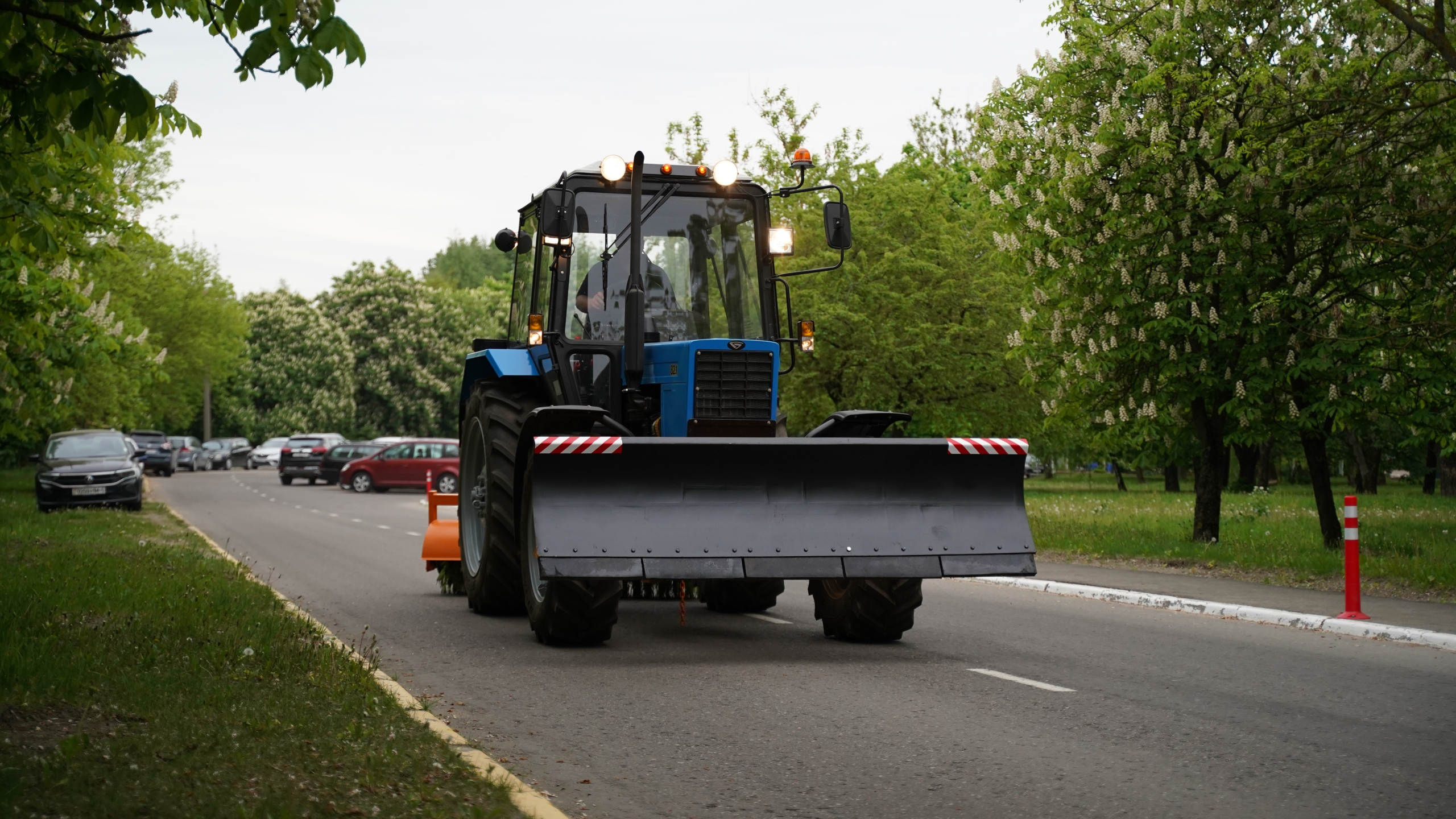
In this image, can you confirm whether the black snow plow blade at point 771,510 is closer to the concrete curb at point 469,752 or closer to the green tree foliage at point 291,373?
the concrete curb at point 469,752

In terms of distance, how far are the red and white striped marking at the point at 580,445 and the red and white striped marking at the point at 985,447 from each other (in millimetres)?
2230

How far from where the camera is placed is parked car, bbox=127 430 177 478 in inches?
2259

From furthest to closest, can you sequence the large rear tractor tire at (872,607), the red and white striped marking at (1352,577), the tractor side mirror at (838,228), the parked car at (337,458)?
the parked car at (337,458) < the red and white striped marking at (1352,577) < the tractor side mirror at (838,228) < the large rear tractor tire at (872,607)

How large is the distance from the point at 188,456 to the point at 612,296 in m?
61.3

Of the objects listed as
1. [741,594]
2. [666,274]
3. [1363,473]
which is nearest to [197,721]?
[666,274]

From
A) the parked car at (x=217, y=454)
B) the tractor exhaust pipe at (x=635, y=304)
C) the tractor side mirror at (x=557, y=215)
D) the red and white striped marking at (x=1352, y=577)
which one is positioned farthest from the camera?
the parked car at (x=217, y=454)

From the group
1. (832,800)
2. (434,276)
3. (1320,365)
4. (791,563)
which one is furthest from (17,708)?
(434,276)

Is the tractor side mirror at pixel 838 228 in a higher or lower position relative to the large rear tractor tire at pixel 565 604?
higher

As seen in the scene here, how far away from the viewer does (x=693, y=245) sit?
11547mm

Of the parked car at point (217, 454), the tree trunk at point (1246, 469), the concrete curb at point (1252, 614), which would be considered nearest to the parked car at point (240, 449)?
the parked car at point (217, 454)

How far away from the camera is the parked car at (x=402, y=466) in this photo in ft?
144

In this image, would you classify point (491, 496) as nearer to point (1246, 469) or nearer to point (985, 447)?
point (985, 447)

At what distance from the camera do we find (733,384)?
10.6m

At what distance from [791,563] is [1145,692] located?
226 centimetres
